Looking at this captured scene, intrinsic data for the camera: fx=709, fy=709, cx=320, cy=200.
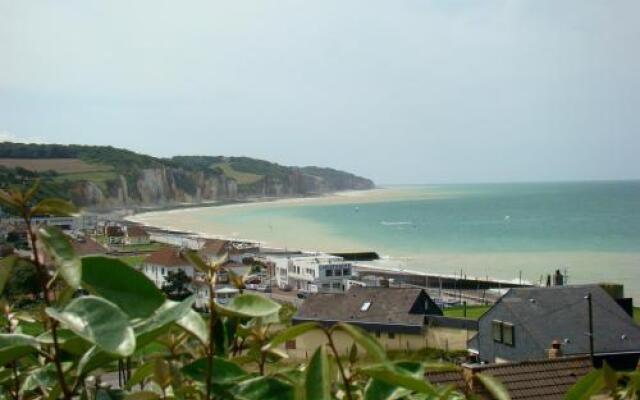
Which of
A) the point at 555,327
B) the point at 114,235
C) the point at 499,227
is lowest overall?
the point at 499,227

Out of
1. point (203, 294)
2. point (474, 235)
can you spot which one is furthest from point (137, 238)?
point (203, 294)

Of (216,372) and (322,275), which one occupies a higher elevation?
(216,372)

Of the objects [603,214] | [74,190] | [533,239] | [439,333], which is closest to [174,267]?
[439,333]

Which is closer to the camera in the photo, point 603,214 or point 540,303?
point 540,303

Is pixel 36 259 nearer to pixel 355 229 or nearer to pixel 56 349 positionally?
pixel 56 349

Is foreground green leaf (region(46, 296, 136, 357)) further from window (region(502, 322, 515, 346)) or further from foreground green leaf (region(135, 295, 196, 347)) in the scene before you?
window (region(502, 322, 515, 346))

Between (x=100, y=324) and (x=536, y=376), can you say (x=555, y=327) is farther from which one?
(x=100, y=324)
